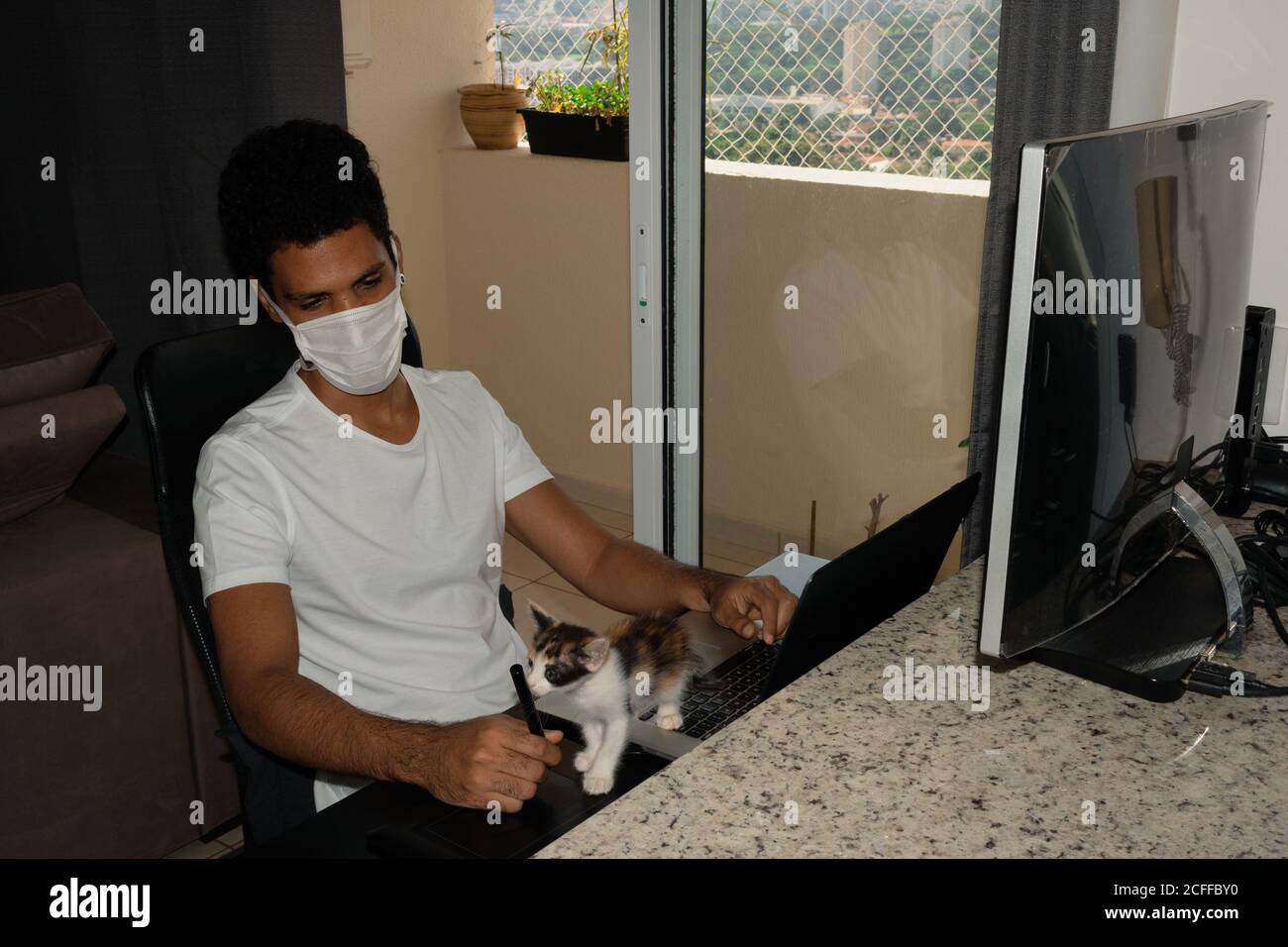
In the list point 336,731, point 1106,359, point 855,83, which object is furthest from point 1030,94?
point 336,731

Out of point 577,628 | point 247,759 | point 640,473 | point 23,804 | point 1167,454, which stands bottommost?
point 23,804

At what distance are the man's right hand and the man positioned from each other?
159 mm

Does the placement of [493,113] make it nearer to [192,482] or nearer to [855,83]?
[855,83]

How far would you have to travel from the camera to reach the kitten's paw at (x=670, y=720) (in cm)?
125

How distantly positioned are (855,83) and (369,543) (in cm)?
150

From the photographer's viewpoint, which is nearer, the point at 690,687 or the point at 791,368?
the point at 690,687

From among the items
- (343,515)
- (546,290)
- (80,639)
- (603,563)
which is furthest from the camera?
(546,290)

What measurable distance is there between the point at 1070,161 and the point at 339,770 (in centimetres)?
88

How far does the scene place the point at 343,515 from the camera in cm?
142

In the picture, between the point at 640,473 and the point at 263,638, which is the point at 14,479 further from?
the point at 640,473

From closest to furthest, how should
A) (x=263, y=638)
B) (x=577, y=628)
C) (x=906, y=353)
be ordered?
(x=263, y=638), (x=577, y=628), (x=906, y=353)

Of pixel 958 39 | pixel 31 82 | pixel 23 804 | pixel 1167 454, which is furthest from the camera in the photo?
pixel 31 82

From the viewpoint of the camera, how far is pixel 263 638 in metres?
1.28

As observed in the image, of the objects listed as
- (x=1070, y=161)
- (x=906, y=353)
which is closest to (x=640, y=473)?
(x=906, y=353)
